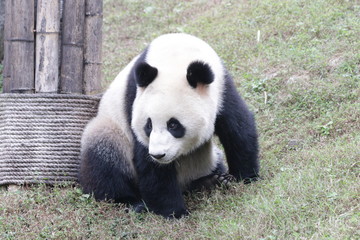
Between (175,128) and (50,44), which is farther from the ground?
(50,44)

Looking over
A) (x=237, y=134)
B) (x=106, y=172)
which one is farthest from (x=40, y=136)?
(x=237, y=134)

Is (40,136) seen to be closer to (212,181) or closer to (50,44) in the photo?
(50,44)

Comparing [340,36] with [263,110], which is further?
[340,36]

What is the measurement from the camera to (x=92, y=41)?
17.9 ft

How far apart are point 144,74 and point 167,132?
503 mm

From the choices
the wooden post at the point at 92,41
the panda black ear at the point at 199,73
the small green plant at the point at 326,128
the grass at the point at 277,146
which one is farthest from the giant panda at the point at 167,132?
the small green plant at the point at 326,128

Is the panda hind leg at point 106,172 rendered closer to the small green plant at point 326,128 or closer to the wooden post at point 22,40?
the wooden post at point 22,40

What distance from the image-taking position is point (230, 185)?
186 inches

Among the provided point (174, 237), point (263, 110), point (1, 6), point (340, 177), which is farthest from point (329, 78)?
point (1, 6)

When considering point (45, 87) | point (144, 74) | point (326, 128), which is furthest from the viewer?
point (45, 87)

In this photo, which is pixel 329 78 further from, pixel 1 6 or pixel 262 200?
pixel 1 6

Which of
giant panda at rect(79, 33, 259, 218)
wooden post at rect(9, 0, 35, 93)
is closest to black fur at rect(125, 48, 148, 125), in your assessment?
giant panda at rect(79, 33, 259, 218)

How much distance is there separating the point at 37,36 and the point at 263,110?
2.64m

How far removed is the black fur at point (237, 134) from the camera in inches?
176
